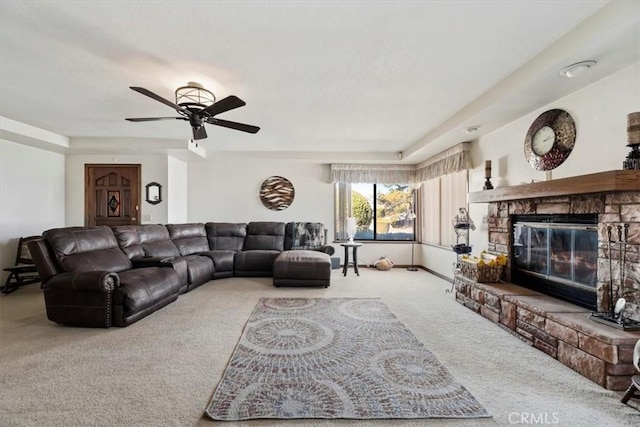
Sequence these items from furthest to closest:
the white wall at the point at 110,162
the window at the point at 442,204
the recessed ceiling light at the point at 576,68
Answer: the white wall at the point at 110,162 < the window at the point at 442,204 < the recessed ceiling light at the point at 576,68

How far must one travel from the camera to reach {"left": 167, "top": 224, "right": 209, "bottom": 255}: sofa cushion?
5047mm

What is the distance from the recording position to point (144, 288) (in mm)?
3121

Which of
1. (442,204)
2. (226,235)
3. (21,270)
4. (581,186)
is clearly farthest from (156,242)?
(581,186)

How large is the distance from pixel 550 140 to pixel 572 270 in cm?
129

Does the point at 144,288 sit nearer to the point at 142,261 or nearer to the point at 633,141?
the point at 142,261

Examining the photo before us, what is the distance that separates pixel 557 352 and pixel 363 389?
1.61m

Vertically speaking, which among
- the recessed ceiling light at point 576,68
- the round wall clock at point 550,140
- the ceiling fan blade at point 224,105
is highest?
the recessed ceiling light at point 576,68

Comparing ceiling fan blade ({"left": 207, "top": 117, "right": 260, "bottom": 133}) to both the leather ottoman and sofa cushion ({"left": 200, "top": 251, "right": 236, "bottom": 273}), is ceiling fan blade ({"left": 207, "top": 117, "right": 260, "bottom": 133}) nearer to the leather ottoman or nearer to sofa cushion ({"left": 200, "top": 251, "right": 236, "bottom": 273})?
the leather ottoman

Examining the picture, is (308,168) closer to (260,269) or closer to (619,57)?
(260,269)

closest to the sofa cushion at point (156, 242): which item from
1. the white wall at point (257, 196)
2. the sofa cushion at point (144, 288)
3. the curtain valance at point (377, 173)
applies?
the sofa cushion at point (144, 288)

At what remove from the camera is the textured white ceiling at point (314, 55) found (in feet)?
6.08

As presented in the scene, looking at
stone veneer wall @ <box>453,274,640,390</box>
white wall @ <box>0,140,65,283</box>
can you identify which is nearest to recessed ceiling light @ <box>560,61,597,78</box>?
stone veneer wall @ <box>453,274,640,390</box>

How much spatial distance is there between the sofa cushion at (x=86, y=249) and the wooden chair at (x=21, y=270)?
5.02ft

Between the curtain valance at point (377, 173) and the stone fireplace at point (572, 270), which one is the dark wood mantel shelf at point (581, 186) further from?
the curtain valance at point (377, 173)
